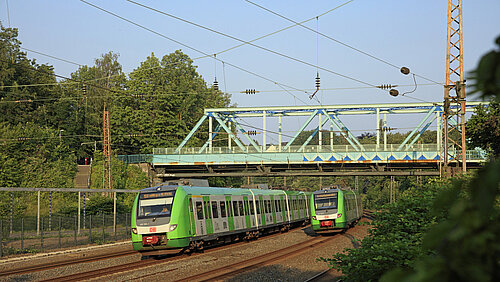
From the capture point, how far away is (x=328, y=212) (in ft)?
105

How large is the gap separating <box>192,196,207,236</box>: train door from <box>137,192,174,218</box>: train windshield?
4.73 feet

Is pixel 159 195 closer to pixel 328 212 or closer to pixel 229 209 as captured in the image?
pixel 229 209

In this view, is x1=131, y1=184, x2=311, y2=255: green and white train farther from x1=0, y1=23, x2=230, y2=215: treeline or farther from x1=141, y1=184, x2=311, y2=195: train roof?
x1=0, y1=23, x2=230, y2=215: treeline

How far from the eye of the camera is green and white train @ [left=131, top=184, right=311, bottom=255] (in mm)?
20641

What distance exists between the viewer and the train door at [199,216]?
73.3 ft

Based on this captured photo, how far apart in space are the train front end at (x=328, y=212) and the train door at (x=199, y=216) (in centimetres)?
1070

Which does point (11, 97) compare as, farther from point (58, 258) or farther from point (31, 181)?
point (58, 258)

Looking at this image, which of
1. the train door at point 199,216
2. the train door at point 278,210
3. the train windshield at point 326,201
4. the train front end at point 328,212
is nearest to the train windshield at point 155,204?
the train door at point 199,216

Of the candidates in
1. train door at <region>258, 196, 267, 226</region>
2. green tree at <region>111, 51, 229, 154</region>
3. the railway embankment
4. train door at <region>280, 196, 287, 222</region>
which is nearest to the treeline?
green tree at <region>111, 51, 229, 154</region>

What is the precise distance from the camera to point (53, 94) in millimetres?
78812

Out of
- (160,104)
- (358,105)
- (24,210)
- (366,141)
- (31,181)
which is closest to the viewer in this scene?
(24,210)

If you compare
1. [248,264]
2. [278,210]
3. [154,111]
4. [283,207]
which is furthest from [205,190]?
[154,111]

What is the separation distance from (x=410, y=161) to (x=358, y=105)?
12.3 m

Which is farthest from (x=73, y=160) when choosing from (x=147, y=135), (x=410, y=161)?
(x=410, y=161)
